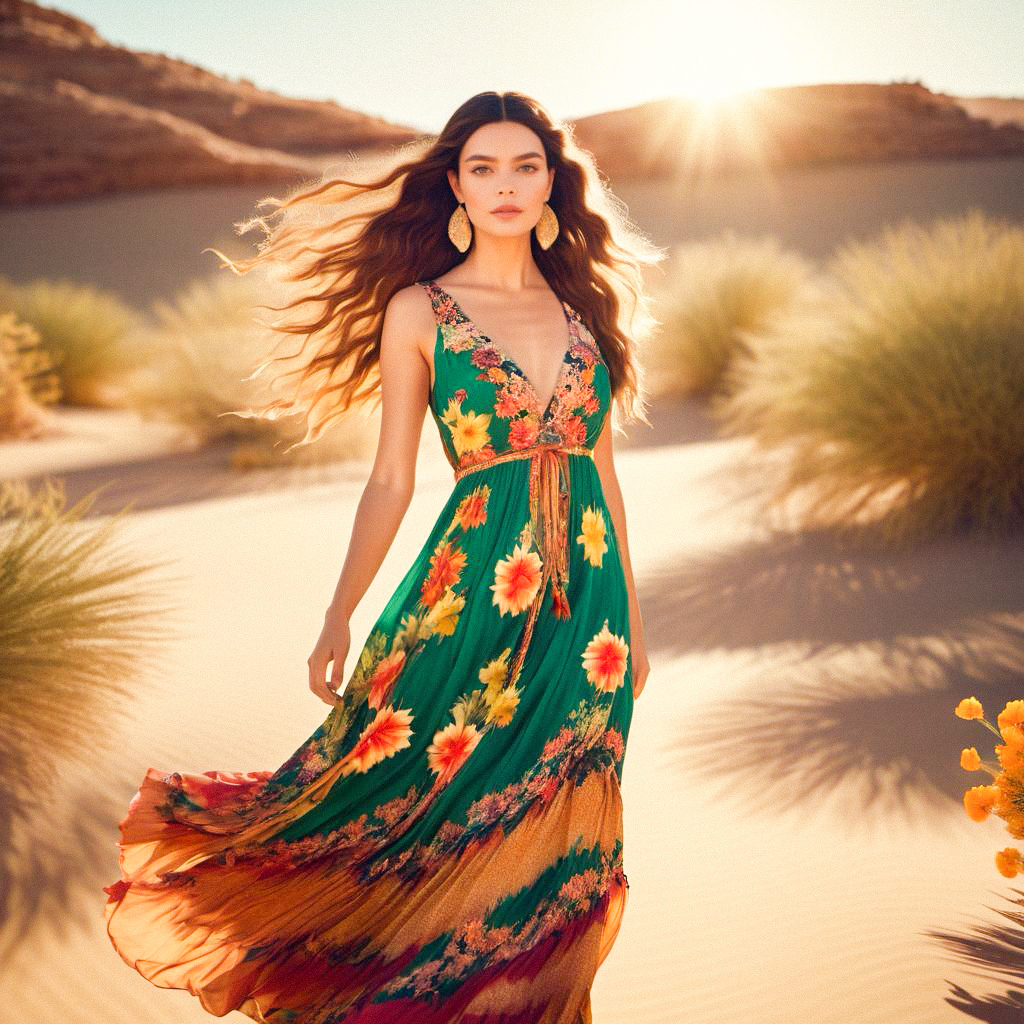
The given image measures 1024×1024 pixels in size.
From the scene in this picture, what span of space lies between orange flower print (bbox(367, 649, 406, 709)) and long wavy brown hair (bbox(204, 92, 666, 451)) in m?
0.61

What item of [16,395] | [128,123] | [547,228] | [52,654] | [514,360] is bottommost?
[16,395]

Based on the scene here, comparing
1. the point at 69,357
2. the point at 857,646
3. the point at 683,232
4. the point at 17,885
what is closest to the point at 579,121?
the point at 683,232

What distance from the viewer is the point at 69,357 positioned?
15.1 m

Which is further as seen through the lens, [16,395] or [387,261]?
[16,395]

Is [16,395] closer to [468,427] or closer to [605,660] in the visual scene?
[468,427]

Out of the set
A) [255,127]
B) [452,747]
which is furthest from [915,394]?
[255,127]

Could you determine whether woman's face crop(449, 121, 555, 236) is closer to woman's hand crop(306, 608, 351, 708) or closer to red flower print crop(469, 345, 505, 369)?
red flower print crop(469, 345, 505, 369)

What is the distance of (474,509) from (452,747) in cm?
49

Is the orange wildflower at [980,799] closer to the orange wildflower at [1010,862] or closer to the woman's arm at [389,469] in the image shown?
the orange wildflower at [1010,862]

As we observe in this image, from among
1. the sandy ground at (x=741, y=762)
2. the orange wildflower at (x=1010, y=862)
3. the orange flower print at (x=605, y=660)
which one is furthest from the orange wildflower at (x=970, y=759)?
the orange flower print at (x=605, y=660)

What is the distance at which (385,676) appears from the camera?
92.3 inches

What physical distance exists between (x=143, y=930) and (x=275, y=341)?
141cm

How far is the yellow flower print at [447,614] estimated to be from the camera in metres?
2.31

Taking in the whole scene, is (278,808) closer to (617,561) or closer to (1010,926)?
(617,561)
